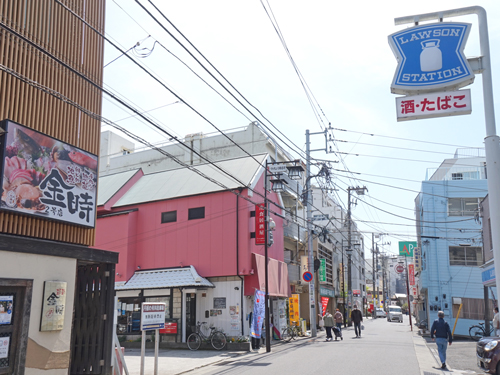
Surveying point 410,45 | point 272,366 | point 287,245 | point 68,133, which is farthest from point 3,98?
point 287,245

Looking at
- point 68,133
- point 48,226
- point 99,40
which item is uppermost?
point 99,40

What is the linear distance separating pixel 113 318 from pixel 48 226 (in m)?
3.06

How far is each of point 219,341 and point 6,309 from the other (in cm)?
1225

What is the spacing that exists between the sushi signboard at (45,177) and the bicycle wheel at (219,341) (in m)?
10.5

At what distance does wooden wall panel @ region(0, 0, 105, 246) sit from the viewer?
10.1 metres

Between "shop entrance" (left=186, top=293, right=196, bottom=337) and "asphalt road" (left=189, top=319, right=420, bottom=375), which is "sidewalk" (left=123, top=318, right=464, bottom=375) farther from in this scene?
"shop entrance" (left=186, top=293, right=196, bottom=337)

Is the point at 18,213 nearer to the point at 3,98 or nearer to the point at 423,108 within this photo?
the point at 3,98

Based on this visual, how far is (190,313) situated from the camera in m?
22.1

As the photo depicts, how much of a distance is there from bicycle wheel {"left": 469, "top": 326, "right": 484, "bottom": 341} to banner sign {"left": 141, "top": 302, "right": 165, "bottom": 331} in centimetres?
2232

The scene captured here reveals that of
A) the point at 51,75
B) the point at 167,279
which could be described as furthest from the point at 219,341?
the point at 51,75

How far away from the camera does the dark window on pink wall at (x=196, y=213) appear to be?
77.5 ft

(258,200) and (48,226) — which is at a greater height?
(258,200)

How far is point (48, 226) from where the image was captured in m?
→ 10.7

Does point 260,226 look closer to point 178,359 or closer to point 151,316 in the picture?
point 178,359
